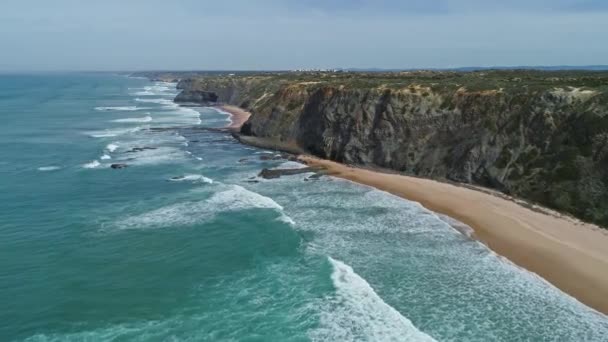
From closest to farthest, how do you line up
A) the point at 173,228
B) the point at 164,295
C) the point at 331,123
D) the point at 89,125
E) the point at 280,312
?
the point at 280,312, the point at 164,295, the point at 173,228, the point at 331,123, the point at 89,125

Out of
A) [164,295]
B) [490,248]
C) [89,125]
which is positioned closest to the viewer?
[164,295]

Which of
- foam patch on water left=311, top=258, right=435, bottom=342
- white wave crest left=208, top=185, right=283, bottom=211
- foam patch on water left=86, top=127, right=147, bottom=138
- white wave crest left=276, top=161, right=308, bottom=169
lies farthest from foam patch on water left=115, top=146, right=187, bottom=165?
foam patch on water left=311, top=258, right=435, bottom=342

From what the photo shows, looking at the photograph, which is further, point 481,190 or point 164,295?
point 481,190

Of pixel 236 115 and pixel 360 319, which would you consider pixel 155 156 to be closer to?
pixel 360 319

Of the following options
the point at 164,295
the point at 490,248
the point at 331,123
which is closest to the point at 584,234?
the point at 490,248

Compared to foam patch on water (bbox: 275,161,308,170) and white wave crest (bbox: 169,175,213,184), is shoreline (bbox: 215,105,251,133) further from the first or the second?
white wave crest (bbox: 169,175,213,184)

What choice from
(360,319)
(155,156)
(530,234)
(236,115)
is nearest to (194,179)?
(155,156)

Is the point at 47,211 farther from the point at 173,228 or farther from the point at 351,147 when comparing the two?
the point at 351,147

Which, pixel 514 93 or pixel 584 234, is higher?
pixel 514 93

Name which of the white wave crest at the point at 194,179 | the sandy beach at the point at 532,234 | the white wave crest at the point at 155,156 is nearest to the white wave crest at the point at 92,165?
the white wave crest at the point at 155,156
